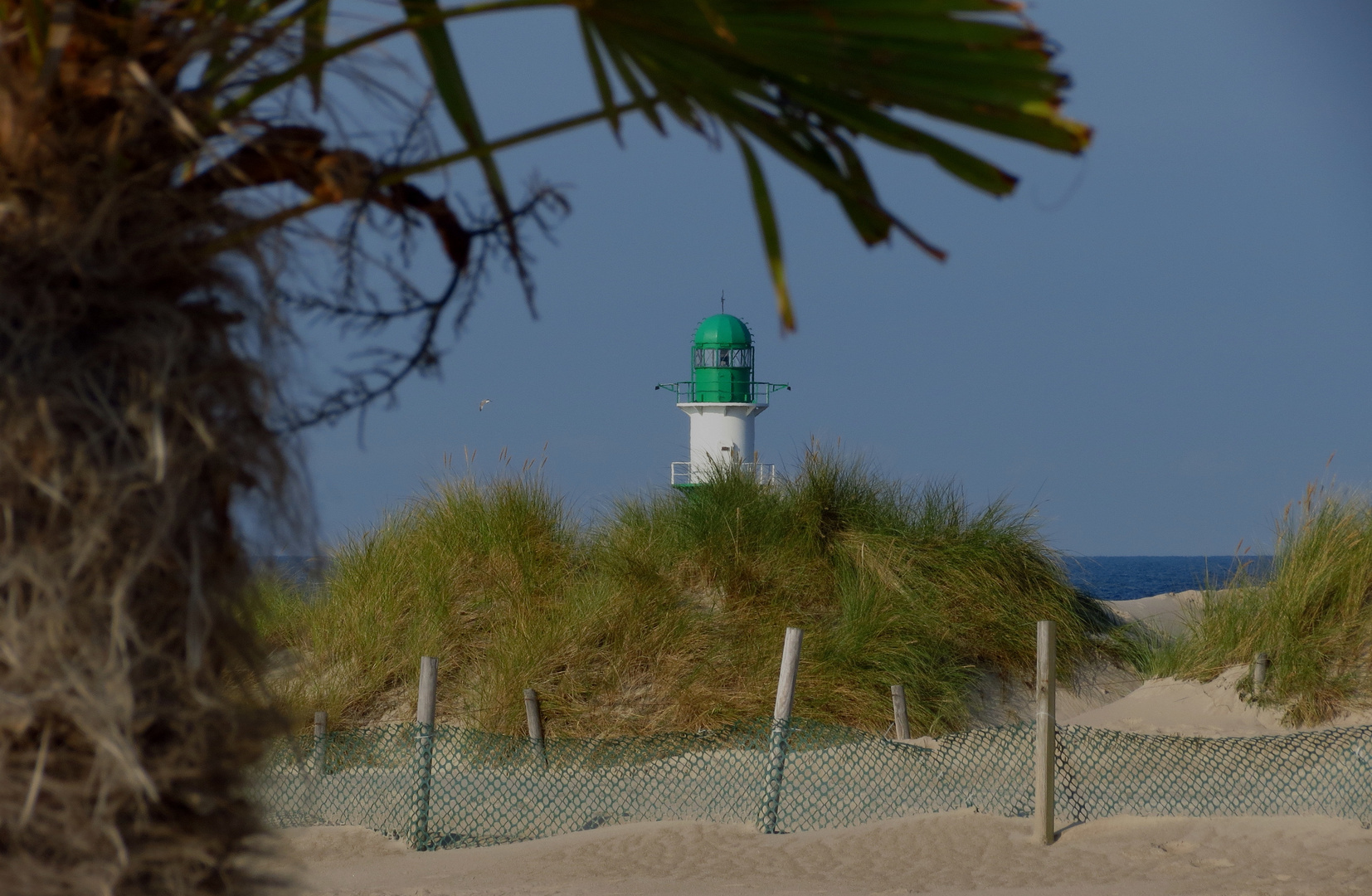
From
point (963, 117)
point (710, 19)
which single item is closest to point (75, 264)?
point (710, 19)

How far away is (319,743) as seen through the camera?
8.80 meters

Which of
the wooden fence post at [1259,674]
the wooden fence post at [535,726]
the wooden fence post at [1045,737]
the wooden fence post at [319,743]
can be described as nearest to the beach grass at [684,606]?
the wooden fence post at [535,726]

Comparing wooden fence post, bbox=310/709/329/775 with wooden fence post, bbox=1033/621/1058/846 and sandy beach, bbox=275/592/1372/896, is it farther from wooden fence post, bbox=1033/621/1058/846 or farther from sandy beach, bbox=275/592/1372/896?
wooden fence post, bbox=1033/621/1058/846

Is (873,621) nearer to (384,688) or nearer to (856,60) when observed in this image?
(384,688)

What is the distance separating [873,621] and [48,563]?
9.74 meters

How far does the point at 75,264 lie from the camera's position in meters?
1.56

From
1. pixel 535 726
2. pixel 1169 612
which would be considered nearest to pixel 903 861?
pixel 535 726

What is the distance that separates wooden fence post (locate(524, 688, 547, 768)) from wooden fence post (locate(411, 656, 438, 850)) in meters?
1.62

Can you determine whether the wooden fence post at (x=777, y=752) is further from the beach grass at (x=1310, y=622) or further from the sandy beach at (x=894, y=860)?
the beach grass at (x=1310, y=622)

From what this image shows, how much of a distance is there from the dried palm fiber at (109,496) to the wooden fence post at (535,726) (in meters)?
7.82

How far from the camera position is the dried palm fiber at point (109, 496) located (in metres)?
1.53

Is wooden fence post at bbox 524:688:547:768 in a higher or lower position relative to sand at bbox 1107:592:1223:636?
lower

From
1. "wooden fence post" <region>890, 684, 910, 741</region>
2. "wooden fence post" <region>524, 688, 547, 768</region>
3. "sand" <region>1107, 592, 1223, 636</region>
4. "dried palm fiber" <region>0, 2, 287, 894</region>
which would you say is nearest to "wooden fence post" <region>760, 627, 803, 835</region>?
"wooden fence post" <region>890, 684, 910, 741</region>

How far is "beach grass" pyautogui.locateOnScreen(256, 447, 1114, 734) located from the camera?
10.3 m
